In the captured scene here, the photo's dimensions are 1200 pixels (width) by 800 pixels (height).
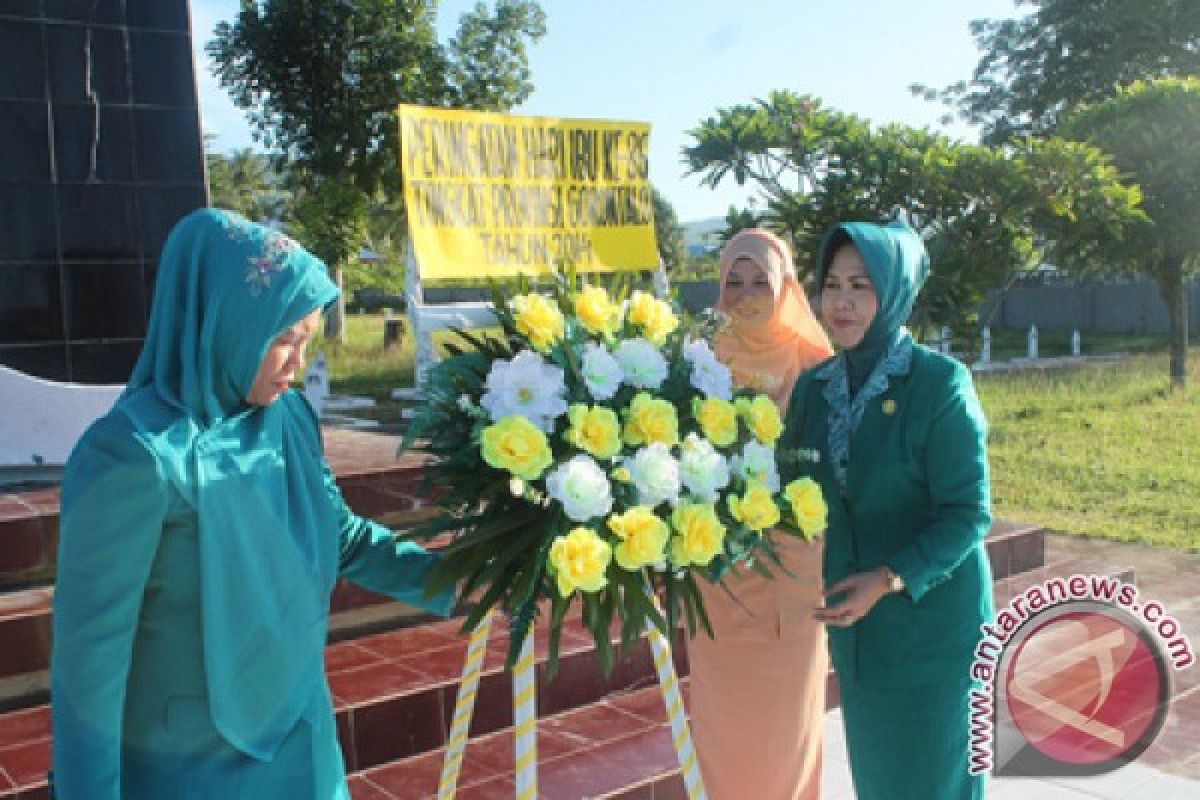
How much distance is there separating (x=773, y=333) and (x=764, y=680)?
0.91 metres

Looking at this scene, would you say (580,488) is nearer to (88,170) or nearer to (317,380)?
(88,170)

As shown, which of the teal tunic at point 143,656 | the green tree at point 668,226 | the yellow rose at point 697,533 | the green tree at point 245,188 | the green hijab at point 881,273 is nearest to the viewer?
the teal tunic at point 143,656

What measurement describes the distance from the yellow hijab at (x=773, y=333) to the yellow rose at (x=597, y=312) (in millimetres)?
1102

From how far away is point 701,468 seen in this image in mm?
1646

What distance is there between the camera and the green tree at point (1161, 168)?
38.4 ft

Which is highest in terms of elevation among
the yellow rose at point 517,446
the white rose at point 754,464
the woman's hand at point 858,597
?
the yellow rose at point 517,446

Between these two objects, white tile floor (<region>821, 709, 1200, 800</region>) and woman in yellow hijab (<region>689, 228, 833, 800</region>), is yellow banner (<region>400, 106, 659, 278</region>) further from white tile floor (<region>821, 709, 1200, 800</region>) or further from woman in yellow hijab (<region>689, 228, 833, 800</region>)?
woman in yellow hijab (<region>689, 228, 833, 800</region>)

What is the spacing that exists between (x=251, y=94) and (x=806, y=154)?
383 inches

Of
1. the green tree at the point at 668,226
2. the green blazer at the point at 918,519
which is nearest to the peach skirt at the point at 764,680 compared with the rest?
the green blazer at the point at 918,519

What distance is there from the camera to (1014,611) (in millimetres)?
2590

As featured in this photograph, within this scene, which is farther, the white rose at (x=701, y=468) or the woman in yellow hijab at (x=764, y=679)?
the woman in yellow hijab at (x=764, y=679)

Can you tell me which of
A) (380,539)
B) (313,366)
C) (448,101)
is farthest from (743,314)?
(448,101)

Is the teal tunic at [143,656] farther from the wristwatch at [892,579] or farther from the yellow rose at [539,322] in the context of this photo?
the wristwatch at [892,579]

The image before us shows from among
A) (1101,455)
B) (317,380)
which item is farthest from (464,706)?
(1101,455)
